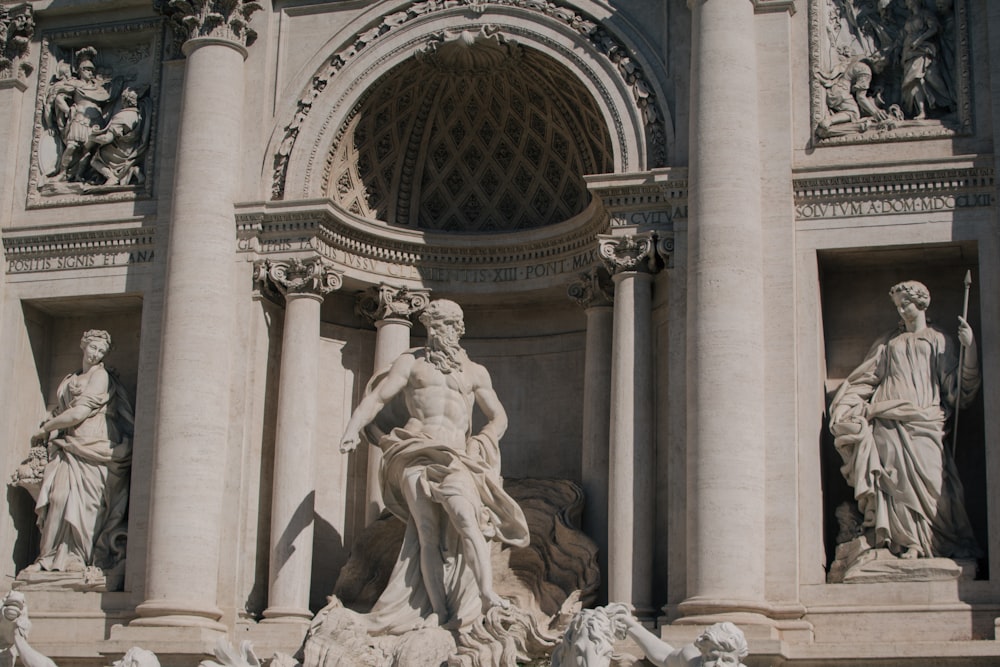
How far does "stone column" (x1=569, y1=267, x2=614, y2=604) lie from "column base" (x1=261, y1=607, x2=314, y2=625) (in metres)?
3.14

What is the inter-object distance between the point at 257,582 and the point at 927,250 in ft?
25.9

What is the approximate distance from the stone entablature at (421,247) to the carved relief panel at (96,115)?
1815 mm

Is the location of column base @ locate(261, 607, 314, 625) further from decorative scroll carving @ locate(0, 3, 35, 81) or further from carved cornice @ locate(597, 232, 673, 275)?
decorative scroll carving @ locate(0, 3, 35, 81)

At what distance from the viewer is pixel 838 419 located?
18.8 meters

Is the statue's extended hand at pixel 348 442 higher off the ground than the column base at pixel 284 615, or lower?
higher

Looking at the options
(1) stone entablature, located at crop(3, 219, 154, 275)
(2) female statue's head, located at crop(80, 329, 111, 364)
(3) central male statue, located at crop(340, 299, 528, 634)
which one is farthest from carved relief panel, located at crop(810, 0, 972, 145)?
(2) female statue's head, located at crop(80, 329, 111, 364)

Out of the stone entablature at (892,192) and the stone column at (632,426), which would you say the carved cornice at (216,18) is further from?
the stone entablature at (892,192)

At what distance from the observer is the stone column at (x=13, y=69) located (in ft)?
73.3

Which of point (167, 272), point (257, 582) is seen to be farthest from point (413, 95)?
point (257, 582)

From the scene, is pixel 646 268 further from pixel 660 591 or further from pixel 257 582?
pixel 257 582

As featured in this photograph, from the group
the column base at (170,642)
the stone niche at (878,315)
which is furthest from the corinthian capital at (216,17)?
the stone niche at (878,315)

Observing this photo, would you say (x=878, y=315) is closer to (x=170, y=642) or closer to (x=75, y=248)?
(x=170, y=642)

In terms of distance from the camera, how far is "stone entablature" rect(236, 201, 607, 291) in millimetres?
20969

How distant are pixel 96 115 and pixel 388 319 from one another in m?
4.33
